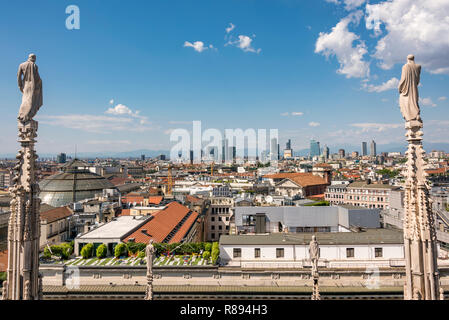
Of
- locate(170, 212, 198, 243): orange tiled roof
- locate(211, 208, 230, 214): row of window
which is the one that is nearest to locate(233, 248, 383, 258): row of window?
locate(170, 212, 198, 243): orange tiled roof

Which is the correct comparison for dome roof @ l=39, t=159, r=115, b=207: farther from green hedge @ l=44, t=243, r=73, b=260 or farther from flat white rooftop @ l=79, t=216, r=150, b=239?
green hedge @ l=44, t=243, r=73, b=260

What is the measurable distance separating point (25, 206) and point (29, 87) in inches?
81.6

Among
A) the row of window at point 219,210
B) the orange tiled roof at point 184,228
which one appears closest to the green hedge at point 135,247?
the orange tiled roof at point 184,228

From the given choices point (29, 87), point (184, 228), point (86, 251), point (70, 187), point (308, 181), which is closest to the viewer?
point (29, 87)

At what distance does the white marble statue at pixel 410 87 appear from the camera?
4891 mm

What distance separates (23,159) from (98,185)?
6894cm

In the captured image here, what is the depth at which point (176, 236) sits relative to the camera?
3047cm

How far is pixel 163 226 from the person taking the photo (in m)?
32.0

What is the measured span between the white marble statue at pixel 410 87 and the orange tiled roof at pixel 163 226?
24.0m

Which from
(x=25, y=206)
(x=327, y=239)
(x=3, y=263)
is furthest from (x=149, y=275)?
(x=327, y=239)

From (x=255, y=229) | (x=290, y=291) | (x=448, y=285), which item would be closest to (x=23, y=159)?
(x=290, y=291)

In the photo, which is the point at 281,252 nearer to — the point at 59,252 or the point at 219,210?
the point at 59,252

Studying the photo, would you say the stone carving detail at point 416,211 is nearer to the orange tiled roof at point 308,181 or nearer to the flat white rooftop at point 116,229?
the flat white rooftop at point 116,229

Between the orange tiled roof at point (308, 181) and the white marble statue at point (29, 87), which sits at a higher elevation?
the white marble statue at point (29, 87)
